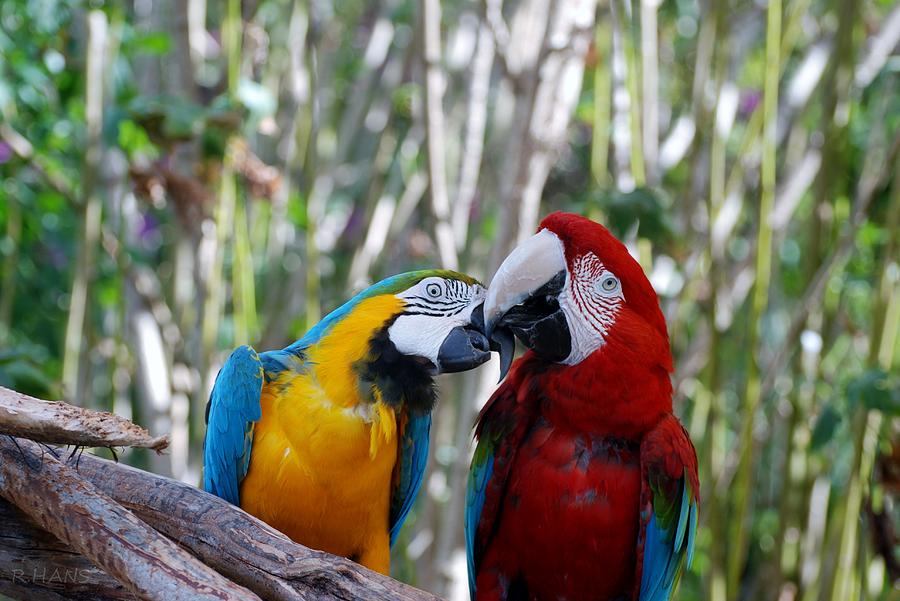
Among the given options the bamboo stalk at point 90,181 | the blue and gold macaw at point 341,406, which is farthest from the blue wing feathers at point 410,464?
the bamboo stalk at point 90,181

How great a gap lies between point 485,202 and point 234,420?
84.9 inches

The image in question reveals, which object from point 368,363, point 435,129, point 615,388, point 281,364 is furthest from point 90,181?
point 615,388

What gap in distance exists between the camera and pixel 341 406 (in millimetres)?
1637

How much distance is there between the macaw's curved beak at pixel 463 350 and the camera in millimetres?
1651

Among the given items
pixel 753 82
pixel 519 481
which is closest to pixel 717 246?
pixel 519 481

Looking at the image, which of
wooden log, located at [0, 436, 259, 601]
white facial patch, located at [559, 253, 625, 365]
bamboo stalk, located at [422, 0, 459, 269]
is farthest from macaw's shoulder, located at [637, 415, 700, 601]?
bamboo stalk, located at [422, 0, 459, 269]

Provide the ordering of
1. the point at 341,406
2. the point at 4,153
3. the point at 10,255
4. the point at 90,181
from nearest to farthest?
the point at 341,406, the point at 90,181, the point at 4,153, the point at 10,255

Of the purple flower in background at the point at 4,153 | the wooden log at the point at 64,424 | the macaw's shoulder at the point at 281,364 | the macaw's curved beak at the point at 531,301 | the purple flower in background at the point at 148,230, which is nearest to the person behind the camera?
the wooden log at the point at 64,424

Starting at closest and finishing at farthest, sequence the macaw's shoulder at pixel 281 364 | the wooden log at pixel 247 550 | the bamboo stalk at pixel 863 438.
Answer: the wooden log at pixel 247 550 → the macaw's shoulder at pixel 281 364 → the bamboo stalk at pixel 863 438

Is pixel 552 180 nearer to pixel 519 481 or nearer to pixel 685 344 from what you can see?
pixel 685 344

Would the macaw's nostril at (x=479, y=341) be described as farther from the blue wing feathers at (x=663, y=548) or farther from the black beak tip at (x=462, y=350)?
the blue wing feathers at (x=663, y=548)

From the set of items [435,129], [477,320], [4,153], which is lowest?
[477,320]

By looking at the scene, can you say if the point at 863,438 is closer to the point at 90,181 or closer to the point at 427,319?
the point at 427,319

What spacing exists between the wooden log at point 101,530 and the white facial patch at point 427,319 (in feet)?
1.78
